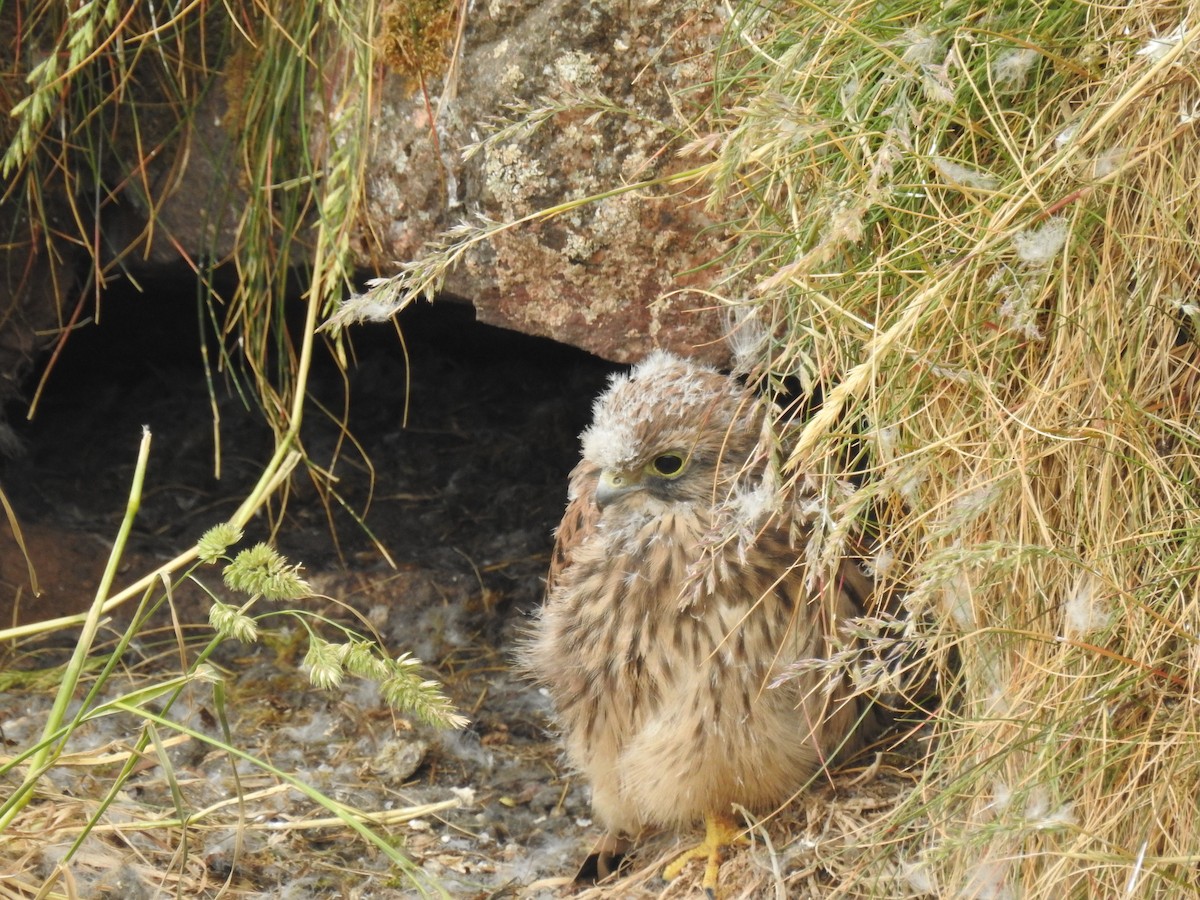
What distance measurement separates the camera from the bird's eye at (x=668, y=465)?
2682 mm

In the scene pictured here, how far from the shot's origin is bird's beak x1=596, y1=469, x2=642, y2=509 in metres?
2.68

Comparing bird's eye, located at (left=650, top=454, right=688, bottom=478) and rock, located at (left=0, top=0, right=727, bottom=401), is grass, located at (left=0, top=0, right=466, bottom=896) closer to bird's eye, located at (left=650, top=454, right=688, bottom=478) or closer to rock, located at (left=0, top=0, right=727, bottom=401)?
rock, located at (left=0, top=0, right=727, bottom=401)

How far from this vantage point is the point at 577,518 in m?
2.99

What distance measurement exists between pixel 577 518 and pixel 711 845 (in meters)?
0.79

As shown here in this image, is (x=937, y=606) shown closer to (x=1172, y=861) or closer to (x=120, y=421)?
(x=1172, y=861)

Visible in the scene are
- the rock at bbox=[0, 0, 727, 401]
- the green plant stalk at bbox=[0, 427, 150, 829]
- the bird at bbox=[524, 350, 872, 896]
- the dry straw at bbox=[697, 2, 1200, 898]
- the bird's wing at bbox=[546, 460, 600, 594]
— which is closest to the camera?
the dry straw at bbox=[697, 2, 1200, 898]

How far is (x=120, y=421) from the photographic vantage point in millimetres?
4539

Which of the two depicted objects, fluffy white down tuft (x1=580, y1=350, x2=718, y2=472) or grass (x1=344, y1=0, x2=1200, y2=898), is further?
fluffy white down tuft (x1=580, y1=350, x2=718, y2=472)

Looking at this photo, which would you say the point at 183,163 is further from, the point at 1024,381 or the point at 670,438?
the point at 1024,381

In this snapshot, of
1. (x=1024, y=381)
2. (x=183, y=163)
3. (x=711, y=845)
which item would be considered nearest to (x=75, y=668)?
(x=711, y=845)

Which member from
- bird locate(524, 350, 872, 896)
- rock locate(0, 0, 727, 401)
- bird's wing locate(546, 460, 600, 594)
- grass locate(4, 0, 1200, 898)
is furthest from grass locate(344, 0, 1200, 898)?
bird's wing locate(546, 460, 600, 594)

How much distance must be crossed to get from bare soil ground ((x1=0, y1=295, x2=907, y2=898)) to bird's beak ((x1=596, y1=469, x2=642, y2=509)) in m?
0.74

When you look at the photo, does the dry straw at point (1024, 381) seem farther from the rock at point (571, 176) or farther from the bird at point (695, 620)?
the rock at point (571, 176)

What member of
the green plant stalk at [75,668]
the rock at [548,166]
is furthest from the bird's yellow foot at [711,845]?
the green plant stalk at [75,668]
